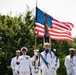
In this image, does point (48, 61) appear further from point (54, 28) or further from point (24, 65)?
point (54, 28)

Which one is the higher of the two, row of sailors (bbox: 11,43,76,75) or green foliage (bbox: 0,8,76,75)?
green foliage (bbox: 0,8,76,75)

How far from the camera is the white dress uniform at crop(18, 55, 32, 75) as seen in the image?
2033 cm

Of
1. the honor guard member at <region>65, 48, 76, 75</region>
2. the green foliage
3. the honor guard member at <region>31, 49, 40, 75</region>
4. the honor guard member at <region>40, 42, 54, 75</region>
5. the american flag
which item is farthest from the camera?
the green foliage

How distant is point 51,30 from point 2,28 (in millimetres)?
23856

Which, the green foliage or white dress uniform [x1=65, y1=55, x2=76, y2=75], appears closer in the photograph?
white dress uniform [x1=65, y1=55, x2=76, y2=75]

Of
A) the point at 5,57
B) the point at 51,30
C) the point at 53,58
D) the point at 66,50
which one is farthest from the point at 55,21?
the point at 66,50

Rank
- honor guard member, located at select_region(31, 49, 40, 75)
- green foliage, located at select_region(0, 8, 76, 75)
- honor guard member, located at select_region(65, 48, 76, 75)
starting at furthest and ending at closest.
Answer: green foliage, located at select_region(0, 8, 76, 75) < honor guard member, located at select_region(65, 48, 76, 75) < honor guard member, located at select_region(31, 49, 40, 75)

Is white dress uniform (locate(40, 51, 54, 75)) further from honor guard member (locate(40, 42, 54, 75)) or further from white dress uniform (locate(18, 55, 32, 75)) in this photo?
white dress uniform (locate(18, 55, 32, 75))

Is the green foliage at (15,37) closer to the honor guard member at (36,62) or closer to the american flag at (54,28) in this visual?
the honor guard member at (36,62)

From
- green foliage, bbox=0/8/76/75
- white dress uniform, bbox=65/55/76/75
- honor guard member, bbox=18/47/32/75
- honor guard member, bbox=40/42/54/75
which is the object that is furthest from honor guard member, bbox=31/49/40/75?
green foliage, bbox=0/8/76/75

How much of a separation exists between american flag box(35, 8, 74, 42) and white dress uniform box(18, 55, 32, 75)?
1.72 m

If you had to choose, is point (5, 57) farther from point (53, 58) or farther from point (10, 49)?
point (53, 58)

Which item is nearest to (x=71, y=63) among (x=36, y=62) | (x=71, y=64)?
(x=71, y=64)

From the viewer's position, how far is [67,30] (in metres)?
22.0
